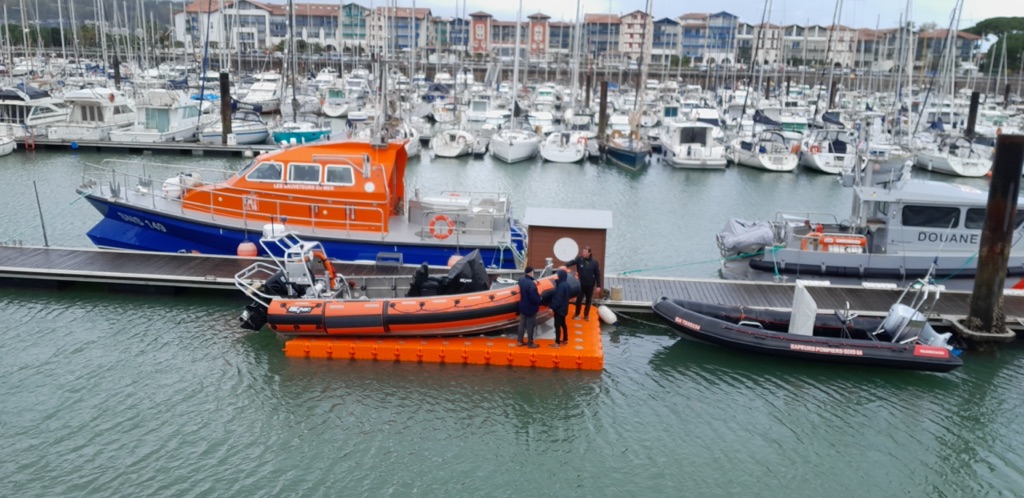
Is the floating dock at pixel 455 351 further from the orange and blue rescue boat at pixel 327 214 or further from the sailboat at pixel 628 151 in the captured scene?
the sailboat at pixel 628 151

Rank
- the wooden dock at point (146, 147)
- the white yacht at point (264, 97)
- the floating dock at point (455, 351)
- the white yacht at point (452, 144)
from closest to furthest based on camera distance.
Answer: the floating dock at point (455, 351) < the wooden dock at point (146, 147) < the white yacht at point (452, 144) < the white yacht at point (264, 97)

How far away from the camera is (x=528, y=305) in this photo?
1146 centimetres

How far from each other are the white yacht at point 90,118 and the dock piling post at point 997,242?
1387 inches

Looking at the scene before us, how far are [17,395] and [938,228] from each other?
15794mm

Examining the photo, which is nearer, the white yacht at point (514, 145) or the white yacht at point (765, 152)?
the white yacht at point (765, 152)

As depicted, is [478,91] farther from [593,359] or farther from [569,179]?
[593,359]

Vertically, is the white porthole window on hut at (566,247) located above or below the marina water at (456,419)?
above

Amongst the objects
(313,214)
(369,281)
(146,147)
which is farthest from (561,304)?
(146,147)

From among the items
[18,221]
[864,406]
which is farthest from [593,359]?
[18,221]

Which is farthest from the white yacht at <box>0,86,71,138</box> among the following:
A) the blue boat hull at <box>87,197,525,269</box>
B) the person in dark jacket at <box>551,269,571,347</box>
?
the person in dark jacket at <box>551,269,571,347</box>

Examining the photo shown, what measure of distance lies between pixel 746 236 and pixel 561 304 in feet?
20.1

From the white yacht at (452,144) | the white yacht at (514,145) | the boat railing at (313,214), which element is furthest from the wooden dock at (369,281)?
the white yacht at (452,144)

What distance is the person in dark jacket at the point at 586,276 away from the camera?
41.4 ft

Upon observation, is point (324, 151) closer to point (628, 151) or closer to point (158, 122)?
point (628, 151)
